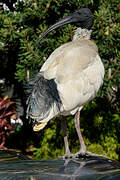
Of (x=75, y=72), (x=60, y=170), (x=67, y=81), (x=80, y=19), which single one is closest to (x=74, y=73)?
(x=75, y=72)

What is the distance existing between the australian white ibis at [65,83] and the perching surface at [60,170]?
705mm

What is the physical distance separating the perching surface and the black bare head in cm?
178

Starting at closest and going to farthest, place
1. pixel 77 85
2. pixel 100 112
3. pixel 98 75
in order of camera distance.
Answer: pixel 77 85, pixel 98 75, pixel 100 112

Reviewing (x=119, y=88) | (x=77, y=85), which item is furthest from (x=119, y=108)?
(x=77, y=85)

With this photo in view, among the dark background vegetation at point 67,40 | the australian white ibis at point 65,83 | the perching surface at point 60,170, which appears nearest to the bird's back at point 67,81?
the australian white ibis at point 65,83

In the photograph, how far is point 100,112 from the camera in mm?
6164

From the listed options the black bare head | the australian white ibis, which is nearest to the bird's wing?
the australian white ibis

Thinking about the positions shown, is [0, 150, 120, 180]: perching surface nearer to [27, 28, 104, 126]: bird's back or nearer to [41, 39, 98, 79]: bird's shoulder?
[27, 28, 104, 126]: bird's back

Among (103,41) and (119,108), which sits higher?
(103,41)

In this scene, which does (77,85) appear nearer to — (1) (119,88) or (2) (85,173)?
(2) (85,173)

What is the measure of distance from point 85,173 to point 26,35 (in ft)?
11.7

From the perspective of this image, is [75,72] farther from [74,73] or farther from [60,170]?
[60,170]

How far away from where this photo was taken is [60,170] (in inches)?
102

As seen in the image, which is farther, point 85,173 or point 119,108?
point 119,108
